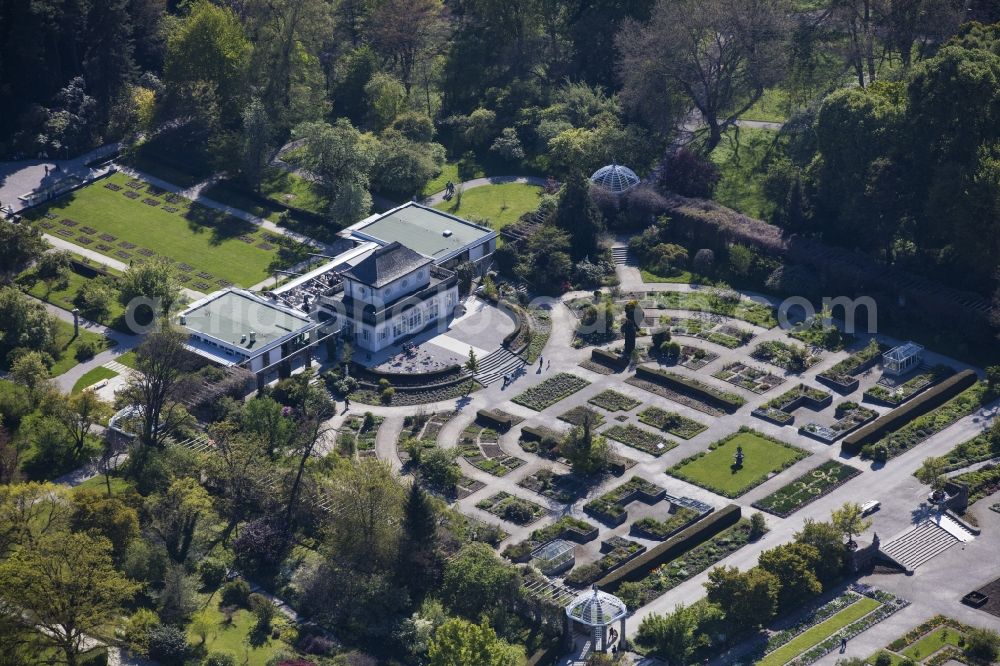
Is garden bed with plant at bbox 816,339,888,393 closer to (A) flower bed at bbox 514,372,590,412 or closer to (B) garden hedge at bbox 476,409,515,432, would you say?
(A) flower bed at bbox 514,372,590,412

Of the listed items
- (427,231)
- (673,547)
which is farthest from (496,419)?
(427,231)

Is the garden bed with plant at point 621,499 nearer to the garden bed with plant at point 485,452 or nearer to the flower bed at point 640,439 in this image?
the flower bed at point 640,439

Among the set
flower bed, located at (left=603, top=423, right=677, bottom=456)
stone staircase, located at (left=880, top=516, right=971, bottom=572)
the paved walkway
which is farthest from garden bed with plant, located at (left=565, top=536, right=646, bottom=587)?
the paved walkway

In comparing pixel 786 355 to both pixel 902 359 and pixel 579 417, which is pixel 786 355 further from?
pixel 579 417

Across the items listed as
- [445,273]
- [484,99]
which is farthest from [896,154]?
[484,99]

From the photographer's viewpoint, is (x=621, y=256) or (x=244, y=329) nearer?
(x=244, y=329)

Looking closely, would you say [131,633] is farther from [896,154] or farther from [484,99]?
[484,99]
